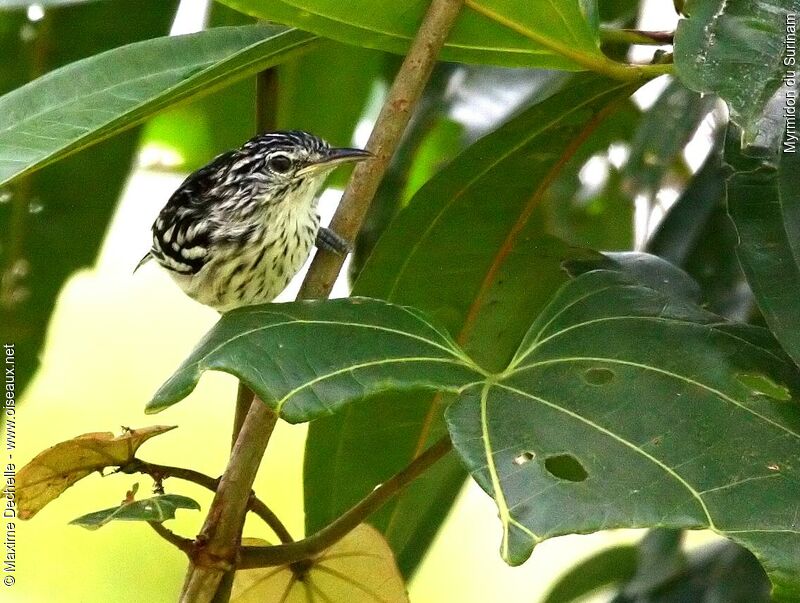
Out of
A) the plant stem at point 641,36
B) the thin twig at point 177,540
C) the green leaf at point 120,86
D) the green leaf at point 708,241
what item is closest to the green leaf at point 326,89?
the green leaf at point 708,241

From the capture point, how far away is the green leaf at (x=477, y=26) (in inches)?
57.4

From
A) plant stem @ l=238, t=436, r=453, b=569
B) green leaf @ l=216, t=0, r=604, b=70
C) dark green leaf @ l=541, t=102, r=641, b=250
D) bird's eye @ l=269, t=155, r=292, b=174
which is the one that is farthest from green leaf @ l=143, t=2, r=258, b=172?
plant stem @ l=238, t=436, r=453, b=569

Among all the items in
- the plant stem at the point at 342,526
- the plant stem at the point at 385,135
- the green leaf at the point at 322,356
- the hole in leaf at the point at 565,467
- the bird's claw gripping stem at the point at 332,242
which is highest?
the plant stem at the point at 385,135

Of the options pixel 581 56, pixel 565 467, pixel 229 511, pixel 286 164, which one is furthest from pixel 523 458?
pixel 286 164

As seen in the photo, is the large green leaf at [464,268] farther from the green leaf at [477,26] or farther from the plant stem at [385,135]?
the plant stem at [385,135]

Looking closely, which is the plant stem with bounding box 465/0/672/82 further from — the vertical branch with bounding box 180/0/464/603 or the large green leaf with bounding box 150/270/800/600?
the large green leaf with bounding box 150/270/800/600

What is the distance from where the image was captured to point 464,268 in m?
1.98

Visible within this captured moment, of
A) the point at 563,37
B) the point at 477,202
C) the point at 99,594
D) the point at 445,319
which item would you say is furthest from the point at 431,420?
the point at 99,594

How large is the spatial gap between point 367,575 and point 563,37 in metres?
0.86

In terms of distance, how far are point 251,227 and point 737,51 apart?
4.21 feet

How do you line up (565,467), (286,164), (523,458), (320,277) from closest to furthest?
(523,458) → (565,467) → (320,277) → (286,164)

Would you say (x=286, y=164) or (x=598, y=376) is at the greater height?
(x=286, y=164)

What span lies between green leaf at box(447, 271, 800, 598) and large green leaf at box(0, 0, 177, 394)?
1.39 m

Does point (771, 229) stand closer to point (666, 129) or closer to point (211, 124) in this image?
point (666, 129)
